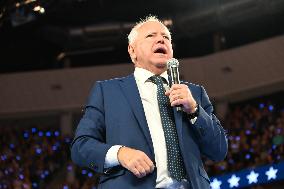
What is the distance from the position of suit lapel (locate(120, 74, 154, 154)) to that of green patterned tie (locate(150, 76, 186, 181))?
6 cm

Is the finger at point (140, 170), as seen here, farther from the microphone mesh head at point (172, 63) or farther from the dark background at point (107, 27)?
the dark background at point (107, 27)

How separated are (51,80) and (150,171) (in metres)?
11.0

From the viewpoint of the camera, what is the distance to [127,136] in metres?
1.81

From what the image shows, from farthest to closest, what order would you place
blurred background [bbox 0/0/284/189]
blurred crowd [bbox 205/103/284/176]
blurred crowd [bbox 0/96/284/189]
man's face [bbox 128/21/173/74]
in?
blurred background [bbox 0/0/284/189]
blurred crowd [bbox 0/96/284/189]
blurred crowd [bbox 205/103/284/176]
man's face [bbox 128/21/173/74]

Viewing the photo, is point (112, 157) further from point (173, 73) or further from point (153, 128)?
point (173, 73)

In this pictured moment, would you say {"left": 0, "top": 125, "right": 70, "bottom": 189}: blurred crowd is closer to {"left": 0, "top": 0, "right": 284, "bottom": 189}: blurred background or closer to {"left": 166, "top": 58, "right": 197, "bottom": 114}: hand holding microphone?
{"left": 0, "top": 0, "right": 284, "bottom": 189}: blurred background

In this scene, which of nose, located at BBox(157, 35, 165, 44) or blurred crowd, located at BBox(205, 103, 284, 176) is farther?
blurred crowd, located at BBox(205, 103, 284, 176)

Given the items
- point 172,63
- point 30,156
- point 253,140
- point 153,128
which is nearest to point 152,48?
point 172,63

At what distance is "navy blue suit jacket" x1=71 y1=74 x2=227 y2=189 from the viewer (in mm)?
1771

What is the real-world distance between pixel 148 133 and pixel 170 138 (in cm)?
8

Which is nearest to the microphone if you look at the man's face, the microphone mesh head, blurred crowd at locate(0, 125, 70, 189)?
the microphone mesh head

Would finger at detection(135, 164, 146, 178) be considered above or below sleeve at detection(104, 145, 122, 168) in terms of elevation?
below

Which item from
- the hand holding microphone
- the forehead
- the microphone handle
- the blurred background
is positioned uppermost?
the blurred background

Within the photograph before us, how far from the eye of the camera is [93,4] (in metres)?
10.2
